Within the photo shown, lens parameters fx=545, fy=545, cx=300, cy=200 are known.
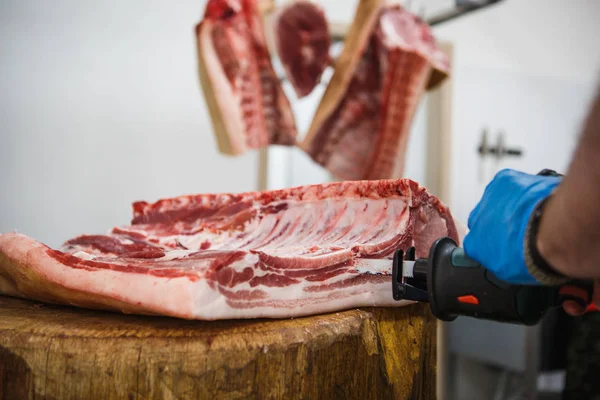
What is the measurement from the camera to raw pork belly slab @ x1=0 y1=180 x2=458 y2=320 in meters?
1.11

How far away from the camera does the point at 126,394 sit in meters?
0.98

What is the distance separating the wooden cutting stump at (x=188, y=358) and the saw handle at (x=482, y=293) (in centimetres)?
21

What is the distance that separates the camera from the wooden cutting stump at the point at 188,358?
981 millimetres

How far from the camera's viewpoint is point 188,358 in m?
0.99

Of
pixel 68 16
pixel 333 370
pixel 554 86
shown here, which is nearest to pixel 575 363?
pixel 333 370

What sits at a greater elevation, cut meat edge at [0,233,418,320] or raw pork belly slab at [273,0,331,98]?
raw pork belly slab at [273,0,331,98]

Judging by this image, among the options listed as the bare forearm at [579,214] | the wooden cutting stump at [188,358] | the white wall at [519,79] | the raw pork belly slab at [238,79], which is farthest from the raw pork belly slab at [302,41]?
the bare forearm at [579,214]

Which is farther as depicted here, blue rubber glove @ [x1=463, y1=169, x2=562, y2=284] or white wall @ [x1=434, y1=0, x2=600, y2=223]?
→ white wall @ [x1=434, y1=0, x2=600, y2=223]

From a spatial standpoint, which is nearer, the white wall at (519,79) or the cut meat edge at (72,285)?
the cut meat edge at (72,285)

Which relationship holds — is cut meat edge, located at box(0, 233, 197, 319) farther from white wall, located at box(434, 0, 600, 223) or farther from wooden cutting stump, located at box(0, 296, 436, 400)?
white wall, located at box(434, 0, 600, 223)

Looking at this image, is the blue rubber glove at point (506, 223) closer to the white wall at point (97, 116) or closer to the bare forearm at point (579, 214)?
the bare forearm at point (579, 214)

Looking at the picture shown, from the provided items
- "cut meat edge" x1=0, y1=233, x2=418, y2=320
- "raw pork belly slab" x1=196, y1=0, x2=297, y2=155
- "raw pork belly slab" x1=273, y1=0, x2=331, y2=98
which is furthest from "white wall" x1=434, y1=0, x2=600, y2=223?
"cut meat edge" x1=0, y1=233, x2=418, y2=320

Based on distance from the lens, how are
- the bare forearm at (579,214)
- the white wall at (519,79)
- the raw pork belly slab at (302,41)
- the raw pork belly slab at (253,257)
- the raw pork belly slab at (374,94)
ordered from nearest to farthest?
the bare forearm at (579,214), the raw pork belly slab at (253,257), the raw pork belly slab at (374,94), the raw pork belly slab at (302,41), the white wall at (519,79)

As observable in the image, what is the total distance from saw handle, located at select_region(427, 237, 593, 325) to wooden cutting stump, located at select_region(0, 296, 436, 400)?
0.21 meters
